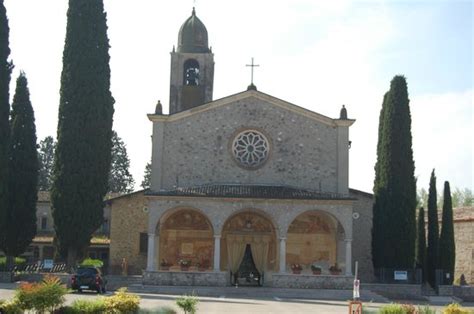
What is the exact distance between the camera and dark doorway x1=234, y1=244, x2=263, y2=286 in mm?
35688

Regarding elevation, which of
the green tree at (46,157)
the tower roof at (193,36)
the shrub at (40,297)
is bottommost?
the shrub at (40,297)

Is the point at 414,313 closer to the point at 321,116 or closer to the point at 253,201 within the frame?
the point at 253,201

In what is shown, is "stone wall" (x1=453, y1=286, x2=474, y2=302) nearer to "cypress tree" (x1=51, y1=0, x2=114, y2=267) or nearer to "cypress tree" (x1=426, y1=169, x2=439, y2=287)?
"cypress tree" (x1=426, y1=169, x2=439, y2=287)

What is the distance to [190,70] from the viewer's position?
158ft

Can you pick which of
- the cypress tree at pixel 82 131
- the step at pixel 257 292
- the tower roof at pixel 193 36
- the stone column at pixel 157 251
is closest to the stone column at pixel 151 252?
the stone column at pixel 157 251

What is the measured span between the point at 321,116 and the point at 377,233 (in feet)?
22.2

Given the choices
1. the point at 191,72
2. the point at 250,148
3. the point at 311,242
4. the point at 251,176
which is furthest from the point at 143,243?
the point at 191,72

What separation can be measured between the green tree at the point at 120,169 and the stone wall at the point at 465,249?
162 ft

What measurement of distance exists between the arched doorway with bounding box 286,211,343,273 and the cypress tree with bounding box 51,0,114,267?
385 inches

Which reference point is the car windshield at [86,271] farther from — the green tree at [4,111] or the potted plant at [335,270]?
the potted plant at [335,270]

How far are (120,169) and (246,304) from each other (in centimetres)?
6305

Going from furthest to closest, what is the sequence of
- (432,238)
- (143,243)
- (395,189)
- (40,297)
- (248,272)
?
(143,243), (432,238), (395,189), (248,272), (40,297)

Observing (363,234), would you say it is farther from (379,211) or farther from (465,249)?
(465,249)

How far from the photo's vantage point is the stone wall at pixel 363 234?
38.2m
